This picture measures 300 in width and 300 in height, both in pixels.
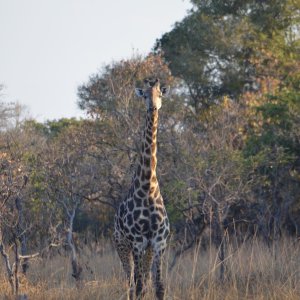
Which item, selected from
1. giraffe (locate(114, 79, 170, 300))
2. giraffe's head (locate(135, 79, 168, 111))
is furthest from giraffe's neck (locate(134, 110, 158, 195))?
giraffe's head (locate(135, 79, 168, 111))

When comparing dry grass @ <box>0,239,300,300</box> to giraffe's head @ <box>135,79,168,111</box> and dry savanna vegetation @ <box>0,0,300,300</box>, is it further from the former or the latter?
giraffe's head @ <box>135,79,168,111</box>

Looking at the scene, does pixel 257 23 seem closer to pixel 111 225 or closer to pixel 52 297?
pixel 111 225

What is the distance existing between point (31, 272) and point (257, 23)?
15.5 meters

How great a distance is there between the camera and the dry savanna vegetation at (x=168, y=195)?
9.94 m

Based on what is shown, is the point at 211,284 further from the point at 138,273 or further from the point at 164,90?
the point at 164,90

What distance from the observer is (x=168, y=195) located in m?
12.4

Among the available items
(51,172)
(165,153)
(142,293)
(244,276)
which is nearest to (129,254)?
(142,293)

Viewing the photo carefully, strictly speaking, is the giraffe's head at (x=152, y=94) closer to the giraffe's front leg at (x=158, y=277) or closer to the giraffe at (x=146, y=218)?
the giraffe at (x=146, y=218)

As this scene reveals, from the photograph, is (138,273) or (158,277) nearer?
(158,277)

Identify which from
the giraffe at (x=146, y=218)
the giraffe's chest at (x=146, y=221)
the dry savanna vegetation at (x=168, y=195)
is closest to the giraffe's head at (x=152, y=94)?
the giraffe at (x=146, y=218)

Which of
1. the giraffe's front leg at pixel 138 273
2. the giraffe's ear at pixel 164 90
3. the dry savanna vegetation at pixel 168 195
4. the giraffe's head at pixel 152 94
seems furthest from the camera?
the dry savanna vegetation at pixel 168 195

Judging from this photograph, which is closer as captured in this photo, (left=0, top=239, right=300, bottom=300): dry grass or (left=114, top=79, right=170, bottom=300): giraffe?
(left=0, top=239, right=300, bottom=300): dry grass

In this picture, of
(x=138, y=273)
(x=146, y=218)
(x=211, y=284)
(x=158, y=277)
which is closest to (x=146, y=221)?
(x=146, y=218)

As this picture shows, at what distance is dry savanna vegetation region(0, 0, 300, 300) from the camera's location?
9.94m
